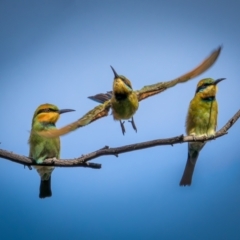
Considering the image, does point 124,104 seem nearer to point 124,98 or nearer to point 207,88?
point 124,98

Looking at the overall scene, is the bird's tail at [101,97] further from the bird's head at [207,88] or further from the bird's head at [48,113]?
the bird's head at [207,88]

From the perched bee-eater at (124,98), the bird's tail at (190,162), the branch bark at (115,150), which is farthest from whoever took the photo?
the bird's tail at (190,162)

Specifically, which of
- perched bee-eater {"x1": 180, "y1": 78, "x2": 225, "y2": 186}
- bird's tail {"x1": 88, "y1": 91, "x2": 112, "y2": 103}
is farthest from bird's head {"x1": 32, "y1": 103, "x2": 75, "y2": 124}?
perched bee-eater {"x1": 180, "y1": 78, "x2": 225, "y2": 186}

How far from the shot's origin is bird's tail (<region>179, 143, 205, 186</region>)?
6.37ft

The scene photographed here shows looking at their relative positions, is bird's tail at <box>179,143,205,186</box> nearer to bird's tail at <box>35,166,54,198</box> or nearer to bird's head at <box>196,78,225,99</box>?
bird's head at <box>196,78,225,99</box>

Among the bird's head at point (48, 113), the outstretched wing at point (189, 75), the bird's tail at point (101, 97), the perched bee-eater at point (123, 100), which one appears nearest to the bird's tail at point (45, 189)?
the bird's head at point (48, 113)

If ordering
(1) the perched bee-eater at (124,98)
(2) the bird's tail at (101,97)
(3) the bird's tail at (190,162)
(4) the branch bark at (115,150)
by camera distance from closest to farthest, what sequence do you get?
(4) the branch bark at (115,150)
(1) the perched bee-eater at (124,98)
(2) the bird's tail at (101,97)
(3) the bird's tail at (190,162)

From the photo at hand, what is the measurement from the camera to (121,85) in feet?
5.31

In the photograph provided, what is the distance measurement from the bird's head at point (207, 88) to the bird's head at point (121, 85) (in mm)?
361

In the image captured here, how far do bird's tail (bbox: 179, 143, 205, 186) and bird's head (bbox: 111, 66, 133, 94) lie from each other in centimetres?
48

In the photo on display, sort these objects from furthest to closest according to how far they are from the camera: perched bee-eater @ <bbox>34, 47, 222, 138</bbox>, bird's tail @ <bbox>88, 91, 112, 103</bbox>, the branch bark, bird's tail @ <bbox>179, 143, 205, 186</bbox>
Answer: bird's tail @ <bbox>179, 143, 205, 186</bbox>, bird's tail @ <bbox>88, 91, 112, 103</bbox>, perched bee-eater @ <bbox>34, 47, 222, 138</bbox>, the branch bark

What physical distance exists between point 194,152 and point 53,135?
2.50 feet

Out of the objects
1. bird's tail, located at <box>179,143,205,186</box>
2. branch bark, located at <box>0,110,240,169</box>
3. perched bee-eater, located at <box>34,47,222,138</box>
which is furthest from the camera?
bird's tail, located at <box>179,143,205,186</box>

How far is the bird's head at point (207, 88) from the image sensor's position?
1858 mm
